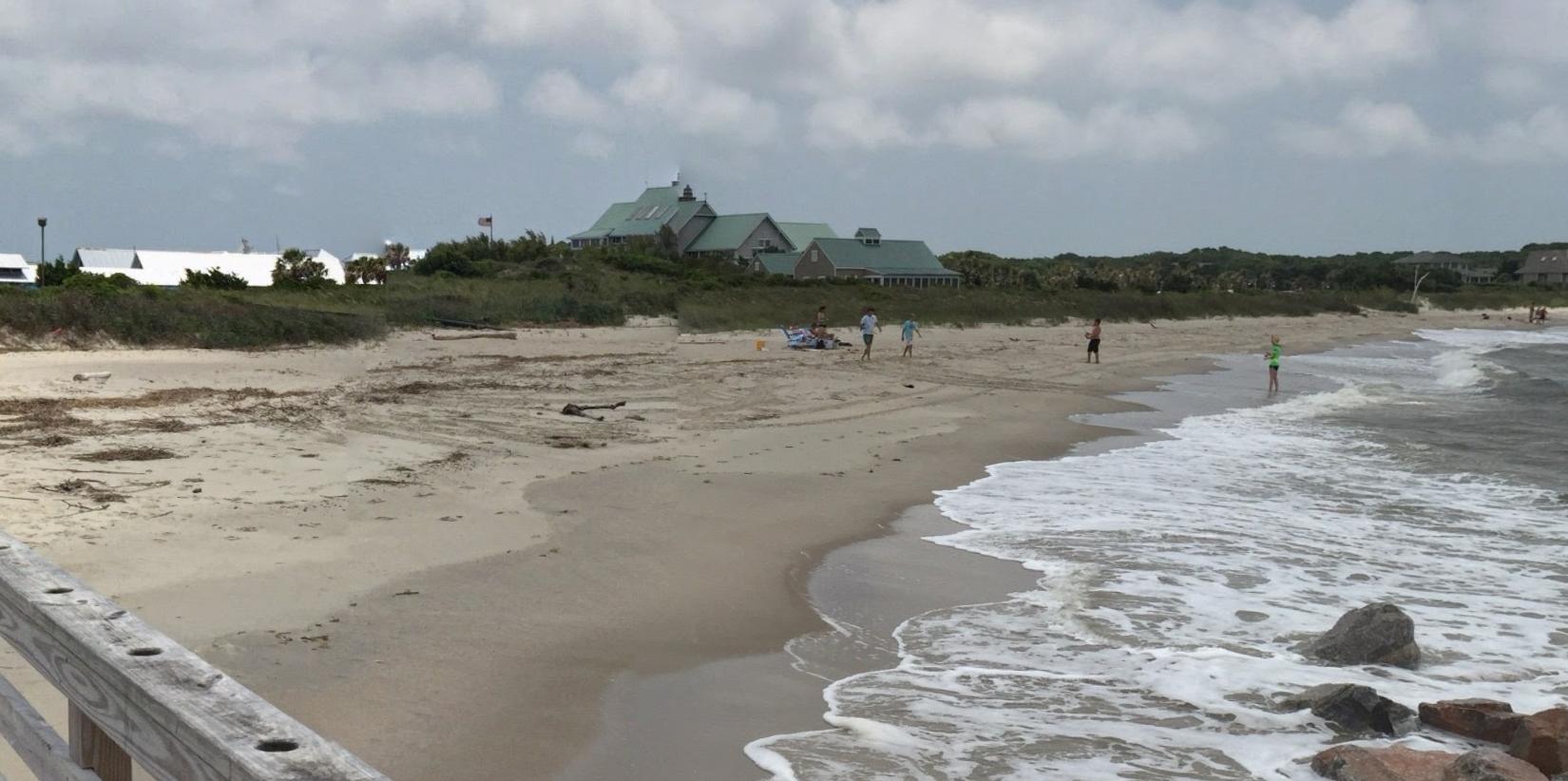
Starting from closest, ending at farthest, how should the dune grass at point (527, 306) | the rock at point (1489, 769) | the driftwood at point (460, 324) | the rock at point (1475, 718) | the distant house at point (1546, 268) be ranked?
the rock at point (1489, 769) → the rock at point (1475, 718) → the dune grass at point (527, 306) → the driftwood at point (460, 324) → the distant house at point (1546, 268)

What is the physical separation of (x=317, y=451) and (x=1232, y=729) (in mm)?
10000

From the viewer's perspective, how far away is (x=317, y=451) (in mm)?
12820

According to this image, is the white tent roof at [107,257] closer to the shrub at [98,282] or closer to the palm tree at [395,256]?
the palm tree at [395,256]

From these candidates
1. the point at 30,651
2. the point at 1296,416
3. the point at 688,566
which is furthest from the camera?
the point at 1296,416

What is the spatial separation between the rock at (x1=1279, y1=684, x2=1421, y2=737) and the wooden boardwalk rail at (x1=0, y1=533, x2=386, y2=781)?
5.93 metres

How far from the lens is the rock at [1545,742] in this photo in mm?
5488

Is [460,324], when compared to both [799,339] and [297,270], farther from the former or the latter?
[297,270]

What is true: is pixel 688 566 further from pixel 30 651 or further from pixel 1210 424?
pixel 1210 424

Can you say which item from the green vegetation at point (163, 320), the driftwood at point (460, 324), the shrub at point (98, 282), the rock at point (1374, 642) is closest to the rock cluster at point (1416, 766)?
the rock at point (1374, 642)

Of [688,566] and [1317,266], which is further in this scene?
[1317,266]

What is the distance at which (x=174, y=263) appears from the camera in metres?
72.0

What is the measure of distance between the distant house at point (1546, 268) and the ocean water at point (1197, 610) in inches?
5334

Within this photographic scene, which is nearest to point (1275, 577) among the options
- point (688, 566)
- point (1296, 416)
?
point (688, 566)

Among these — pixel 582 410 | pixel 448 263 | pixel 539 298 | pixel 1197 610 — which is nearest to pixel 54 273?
pixel 448 263
